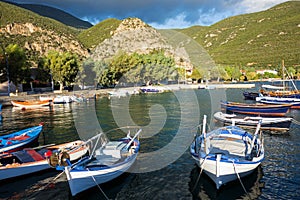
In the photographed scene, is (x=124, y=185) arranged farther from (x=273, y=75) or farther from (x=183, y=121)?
(x=273, y=75)

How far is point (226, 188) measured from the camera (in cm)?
1539

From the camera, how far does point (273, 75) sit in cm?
18275

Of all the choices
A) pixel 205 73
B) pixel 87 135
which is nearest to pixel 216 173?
pixel 87 135

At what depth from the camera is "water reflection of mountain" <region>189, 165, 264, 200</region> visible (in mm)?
14766

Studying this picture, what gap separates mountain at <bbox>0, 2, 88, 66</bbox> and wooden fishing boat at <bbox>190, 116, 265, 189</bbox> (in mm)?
106355

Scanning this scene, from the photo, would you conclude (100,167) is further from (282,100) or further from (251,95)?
(251,95)

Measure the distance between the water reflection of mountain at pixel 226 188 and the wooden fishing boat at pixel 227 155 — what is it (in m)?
0.40

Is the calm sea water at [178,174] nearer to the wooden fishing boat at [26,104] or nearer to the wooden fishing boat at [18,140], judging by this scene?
the wooden fishing boat at [18,140]

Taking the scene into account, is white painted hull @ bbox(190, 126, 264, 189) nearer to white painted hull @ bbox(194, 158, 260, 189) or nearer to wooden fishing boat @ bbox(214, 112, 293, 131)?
white painted hull @ bbox(194, 158, 260, 189)

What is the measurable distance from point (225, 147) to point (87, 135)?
53.4 feet

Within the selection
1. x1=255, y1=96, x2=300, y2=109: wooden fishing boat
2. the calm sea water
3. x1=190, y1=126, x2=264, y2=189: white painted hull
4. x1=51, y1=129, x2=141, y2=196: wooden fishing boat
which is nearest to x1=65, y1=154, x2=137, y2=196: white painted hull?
x1=51, y1=129, x2=141, y2=196: wooden fishing boat

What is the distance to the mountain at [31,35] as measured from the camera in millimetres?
121375

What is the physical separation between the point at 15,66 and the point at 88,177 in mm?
56922

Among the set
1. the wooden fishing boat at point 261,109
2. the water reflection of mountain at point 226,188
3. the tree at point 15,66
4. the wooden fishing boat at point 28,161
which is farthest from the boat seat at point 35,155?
the tree at point 15,66
